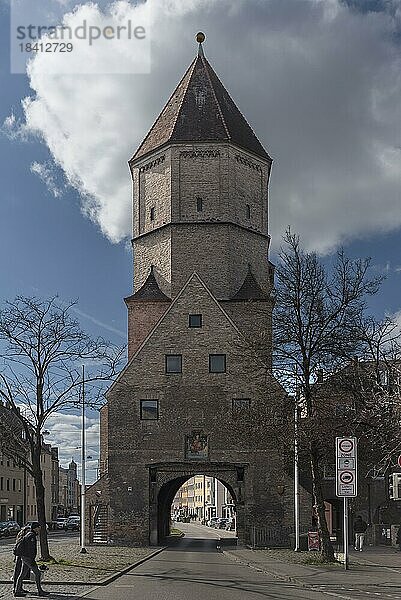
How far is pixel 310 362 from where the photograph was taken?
3347cm

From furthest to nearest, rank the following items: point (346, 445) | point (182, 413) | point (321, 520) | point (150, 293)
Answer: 1. point (150, 293)
2. point (182, 413)
3. point (321, 520)
4. point (346, 445)

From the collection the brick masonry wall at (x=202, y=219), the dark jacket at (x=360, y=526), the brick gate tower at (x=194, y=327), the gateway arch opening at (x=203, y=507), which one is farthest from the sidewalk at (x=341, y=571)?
the gateway arch opening at (x=203, y=507)

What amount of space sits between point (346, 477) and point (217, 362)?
23430 millimetres

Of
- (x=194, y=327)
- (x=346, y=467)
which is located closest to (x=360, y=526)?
(x=194, y=327)

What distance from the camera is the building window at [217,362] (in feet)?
170

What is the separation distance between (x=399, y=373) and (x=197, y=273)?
33248mm

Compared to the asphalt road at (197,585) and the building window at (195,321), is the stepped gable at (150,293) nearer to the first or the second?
the building window at (195,321)

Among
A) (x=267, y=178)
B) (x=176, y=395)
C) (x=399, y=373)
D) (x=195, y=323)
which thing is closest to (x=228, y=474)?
(x=176, y=395)

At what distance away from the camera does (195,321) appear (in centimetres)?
5244

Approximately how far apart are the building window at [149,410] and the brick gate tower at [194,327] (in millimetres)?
56

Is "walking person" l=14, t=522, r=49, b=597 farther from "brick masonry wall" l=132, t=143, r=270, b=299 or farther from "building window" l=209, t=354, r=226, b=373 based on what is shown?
"brick masonry wall" l=132, t=143, r=270, b=299

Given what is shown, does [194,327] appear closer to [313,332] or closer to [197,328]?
[197,328]

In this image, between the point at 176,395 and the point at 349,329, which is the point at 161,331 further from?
the point at 349,329

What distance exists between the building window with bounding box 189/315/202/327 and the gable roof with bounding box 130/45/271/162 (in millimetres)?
13733
